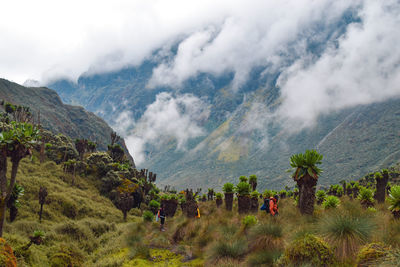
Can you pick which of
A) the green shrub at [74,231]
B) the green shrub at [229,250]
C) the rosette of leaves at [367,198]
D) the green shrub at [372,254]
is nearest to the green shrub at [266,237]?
the green shrub at [229,250]

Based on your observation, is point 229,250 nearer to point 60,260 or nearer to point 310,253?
point 310,253

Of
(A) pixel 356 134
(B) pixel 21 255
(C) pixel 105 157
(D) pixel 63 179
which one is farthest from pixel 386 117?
(B) pixel 21 255

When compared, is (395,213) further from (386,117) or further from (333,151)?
(386,117)

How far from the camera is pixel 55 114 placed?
133 m

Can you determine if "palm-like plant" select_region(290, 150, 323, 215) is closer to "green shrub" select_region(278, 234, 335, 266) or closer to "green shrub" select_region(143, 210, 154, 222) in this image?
"green shrub" select_region(278, 234, 335, 266)

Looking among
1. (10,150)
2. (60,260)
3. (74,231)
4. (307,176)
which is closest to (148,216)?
(74,231)

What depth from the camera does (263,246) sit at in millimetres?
10320

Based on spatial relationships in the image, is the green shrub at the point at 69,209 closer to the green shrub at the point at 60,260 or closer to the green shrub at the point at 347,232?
the green shrub at the point at 60,260

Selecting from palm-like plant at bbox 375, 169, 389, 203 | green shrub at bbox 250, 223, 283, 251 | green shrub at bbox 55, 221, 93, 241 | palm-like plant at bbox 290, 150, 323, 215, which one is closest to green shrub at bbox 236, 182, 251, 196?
palm-like plant at bbox 290, 150, 323, 215

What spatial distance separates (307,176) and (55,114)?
13934 centimetres

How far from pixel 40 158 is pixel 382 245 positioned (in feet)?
156

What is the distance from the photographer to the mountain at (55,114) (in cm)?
11456

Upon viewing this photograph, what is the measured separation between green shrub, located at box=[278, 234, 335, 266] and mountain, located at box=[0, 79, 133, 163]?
11091 centimetres

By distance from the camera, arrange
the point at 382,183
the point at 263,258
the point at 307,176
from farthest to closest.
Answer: the point at 382,183 → the point at 307,176 → the point at 263,258
